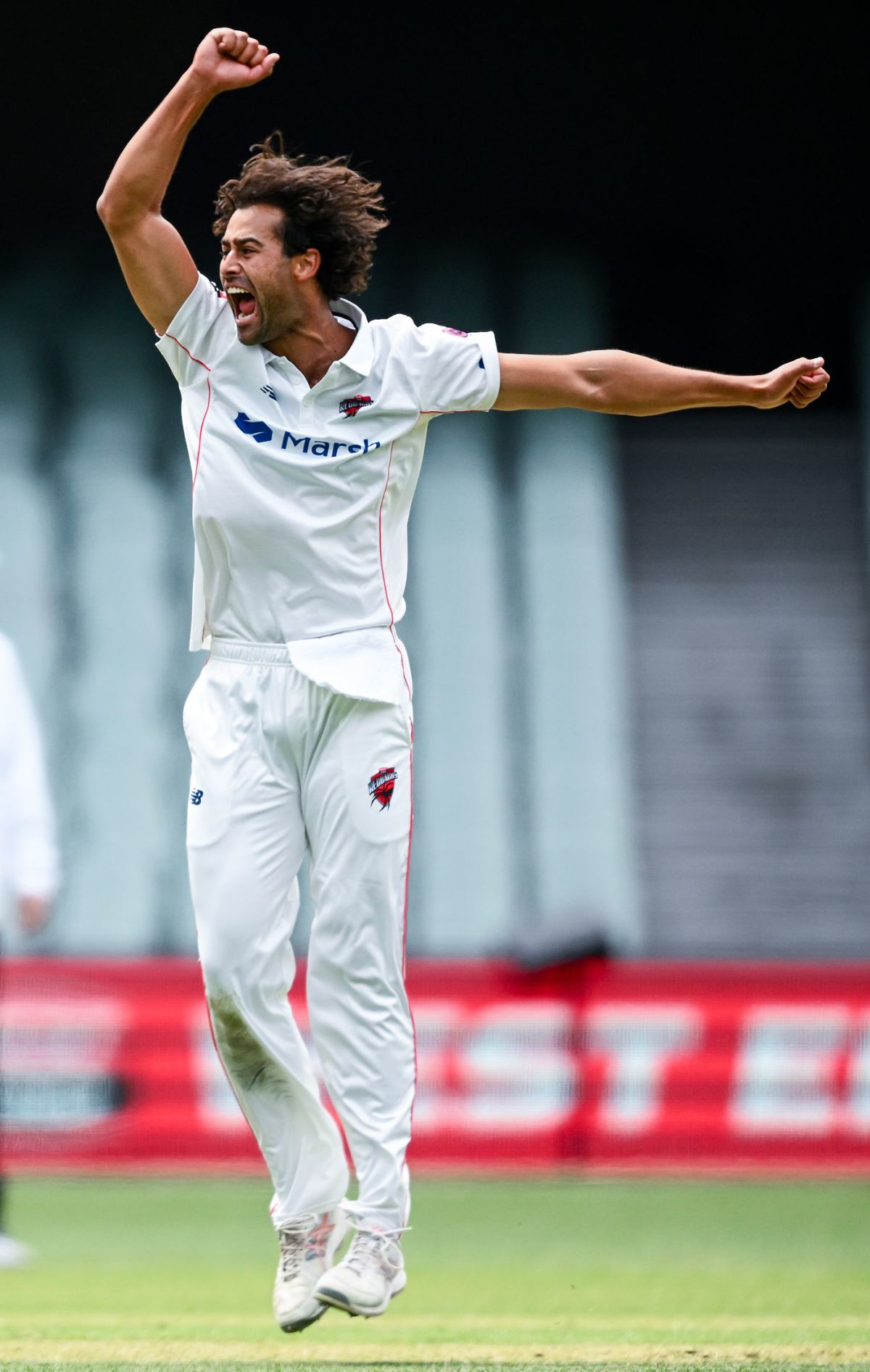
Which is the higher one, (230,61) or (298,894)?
(230,61)

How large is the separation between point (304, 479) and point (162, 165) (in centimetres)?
→ 74

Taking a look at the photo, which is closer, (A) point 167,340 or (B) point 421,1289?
(A) point 167,340

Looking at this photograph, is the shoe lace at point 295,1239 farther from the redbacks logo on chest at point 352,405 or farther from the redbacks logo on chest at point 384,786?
the redbacks logo on chest at point 352,405

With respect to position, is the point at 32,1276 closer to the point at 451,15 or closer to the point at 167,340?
the point at 167,340

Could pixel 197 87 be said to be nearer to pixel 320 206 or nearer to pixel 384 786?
pixel 320 206

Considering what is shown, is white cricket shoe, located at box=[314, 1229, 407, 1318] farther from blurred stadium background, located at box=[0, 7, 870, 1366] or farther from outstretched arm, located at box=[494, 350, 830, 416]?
blurred stadium background, located at box=[0, 7, 870, 1366]

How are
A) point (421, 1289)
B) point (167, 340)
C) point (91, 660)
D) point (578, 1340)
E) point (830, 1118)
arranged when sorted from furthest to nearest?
point (91, 660) < point (830, 1118) < point (421, 1289) < point (578, 1340) < point (167, 340)

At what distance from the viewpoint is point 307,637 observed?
14.1ft

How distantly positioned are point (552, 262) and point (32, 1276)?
8.97 m

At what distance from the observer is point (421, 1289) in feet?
19.4

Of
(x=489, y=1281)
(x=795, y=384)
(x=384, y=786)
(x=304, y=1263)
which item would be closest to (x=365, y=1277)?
(x=304, y=1263)

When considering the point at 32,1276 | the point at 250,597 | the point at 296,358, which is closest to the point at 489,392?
the point at 296,358

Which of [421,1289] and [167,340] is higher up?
[167,340]

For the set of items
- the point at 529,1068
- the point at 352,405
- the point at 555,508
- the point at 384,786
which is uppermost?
the point at 555,508
